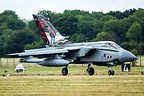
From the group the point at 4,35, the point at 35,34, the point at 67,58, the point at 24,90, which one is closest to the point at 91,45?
the point at 67,58

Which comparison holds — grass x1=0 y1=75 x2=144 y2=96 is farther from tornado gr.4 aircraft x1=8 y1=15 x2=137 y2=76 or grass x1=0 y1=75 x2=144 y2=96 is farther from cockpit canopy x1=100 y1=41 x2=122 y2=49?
cockpit canopy x1=100 y1=41 x2=122 y2=49

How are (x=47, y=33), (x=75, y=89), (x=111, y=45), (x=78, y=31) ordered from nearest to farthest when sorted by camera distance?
(x=75, y=89) → (x=111, y=45) → (x=47, y=33) → (x=78, y=31)

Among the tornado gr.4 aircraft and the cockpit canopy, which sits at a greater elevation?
the cockpit canopy

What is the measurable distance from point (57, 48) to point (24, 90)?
16900 mm

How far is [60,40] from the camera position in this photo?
43.3 meters

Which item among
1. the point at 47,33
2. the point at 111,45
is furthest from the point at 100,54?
the point at 47,33

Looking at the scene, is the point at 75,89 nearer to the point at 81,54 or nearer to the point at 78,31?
the point at 81,54

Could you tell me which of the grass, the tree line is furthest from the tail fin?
the tree line

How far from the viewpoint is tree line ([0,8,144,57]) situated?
65688 mm

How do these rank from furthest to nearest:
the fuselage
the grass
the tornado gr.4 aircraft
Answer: the tornado gr.4 aircraft
the fuselage
the grass

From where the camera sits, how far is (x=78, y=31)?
79.1 metres

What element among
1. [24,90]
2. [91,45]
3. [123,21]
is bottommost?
[24,90]

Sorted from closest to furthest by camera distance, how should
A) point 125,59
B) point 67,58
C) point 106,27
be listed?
point 125,59 < point 67,58 < point 106,27

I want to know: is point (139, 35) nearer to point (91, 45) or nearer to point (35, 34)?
point (35, 34)
